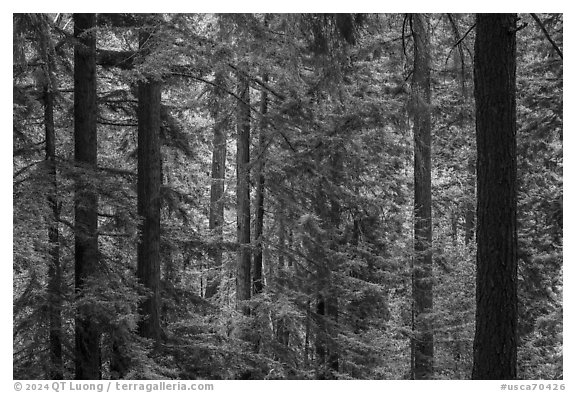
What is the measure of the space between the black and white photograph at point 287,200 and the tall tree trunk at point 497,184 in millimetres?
15

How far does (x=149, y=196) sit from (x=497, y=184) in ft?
20.3

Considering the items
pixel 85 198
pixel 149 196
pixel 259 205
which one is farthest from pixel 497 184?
pixel 259 205

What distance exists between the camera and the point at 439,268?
15.0 meters

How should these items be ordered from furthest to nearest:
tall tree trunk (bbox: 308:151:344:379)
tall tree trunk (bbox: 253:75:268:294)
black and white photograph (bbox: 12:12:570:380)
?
tall tree trunk (bbox: 253:75:268:294), tall tree trunk (bbox: 308:151:344:379), black and white photograph (bbox: 12:12:570:380)

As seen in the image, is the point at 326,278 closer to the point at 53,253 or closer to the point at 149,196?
the point at 149,196

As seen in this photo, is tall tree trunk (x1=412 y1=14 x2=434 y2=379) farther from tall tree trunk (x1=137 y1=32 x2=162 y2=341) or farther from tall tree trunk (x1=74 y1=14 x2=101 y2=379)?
tall tree trunk (x1=74 y1=14 x2=101 y2=379)

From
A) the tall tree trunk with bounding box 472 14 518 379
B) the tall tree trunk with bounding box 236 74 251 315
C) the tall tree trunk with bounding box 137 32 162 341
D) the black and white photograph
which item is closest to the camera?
the tall tree trunk with bounding box 472 14 518 379

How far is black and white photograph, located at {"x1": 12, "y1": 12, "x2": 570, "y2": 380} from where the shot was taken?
6.71 meters

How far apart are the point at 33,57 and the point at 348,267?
6.98 m

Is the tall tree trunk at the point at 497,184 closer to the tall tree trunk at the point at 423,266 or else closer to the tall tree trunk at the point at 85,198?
the tall tree trunk at the point at 85,198

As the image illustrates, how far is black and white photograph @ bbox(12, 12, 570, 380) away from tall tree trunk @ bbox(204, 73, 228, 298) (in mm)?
121

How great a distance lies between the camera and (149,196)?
10.5 meters

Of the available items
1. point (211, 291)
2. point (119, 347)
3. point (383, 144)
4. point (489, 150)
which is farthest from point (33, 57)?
point (211, 291)

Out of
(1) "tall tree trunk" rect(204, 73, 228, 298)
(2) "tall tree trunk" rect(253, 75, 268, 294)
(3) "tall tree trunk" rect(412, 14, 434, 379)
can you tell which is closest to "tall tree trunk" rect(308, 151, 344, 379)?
(2) "tall tree trunk" rect(253, 75, 268, 294)
